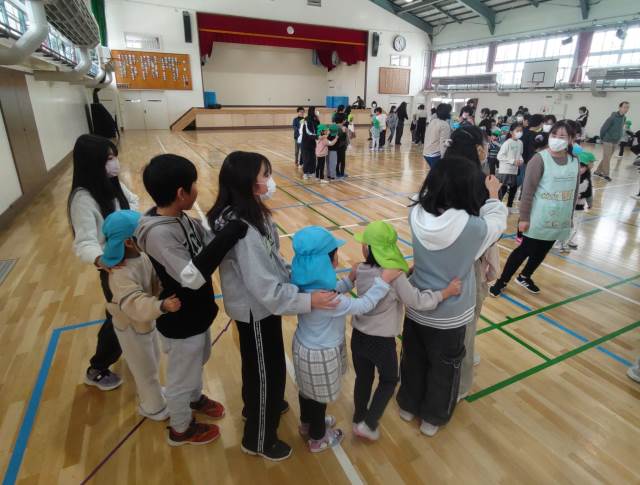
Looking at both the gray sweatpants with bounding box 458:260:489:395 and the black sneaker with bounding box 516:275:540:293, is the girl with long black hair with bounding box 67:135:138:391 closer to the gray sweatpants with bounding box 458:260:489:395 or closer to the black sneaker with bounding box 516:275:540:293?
the gray sweatpants with bounding box 458:260:489:395

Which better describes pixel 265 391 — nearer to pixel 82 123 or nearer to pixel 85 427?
pixel 85 427

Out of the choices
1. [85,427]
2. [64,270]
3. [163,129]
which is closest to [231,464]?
[85,427]

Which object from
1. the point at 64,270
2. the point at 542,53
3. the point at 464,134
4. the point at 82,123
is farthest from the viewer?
the point at 542,53

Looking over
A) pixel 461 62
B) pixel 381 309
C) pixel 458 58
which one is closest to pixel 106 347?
pixel 381 309

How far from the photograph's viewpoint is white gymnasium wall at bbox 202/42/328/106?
20.2m

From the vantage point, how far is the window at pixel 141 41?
1602 cm

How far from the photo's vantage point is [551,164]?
287cm

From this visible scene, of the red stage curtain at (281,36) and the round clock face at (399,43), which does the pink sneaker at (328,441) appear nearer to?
the red stage curtain at (281,36)

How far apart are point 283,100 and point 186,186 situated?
22.5m

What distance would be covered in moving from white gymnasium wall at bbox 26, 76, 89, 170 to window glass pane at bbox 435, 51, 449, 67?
18.9 metres

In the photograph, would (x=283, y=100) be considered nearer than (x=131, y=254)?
No

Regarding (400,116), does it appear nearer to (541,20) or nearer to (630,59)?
(630,59)

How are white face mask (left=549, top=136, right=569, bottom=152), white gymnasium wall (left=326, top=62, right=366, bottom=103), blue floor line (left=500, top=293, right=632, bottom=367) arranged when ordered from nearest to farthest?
blue floor line (left=500, top=293, right=632, bottom=367), white face mask (left=549, top=136, right=569, bottom=152), white gymnasium wall (left=326, top=62, right=366, bottom=103)

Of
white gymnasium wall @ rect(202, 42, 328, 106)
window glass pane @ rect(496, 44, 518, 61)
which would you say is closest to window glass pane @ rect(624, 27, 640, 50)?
window glass pane @ rect(496, 44, 518, 61)
